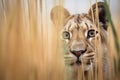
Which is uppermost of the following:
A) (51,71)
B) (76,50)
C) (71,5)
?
(71,5)

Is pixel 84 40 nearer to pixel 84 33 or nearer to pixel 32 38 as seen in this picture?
pixel 84 33

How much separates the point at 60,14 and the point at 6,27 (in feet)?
1.23

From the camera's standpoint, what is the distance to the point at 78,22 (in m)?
1.60

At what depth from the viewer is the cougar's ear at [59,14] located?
5.27 ft

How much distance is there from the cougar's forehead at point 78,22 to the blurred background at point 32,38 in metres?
0.03

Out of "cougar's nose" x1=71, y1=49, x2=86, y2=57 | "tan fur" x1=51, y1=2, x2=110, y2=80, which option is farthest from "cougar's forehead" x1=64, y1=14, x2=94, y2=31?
"cougar's nose" x1=71, y1=49, x2=86, y2=57

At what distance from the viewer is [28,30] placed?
163 cm

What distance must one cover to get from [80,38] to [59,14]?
0.21 metres

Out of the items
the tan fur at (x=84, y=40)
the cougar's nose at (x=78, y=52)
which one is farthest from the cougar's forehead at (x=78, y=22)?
the cougar's nose at (x=78, y=52)

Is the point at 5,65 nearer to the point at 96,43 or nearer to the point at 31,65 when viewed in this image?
the point at 31,65

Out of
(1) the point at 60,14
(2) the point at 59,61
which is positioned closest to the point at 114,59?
(2) the point at 59,61

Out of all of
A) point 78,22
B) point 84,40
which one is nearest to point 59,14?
point 78,22

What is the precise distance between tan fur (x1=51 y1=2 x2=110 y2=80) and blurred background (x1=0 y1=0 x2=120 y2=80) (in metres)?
0.05

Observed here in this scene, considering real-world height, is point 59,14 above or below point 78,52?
above
